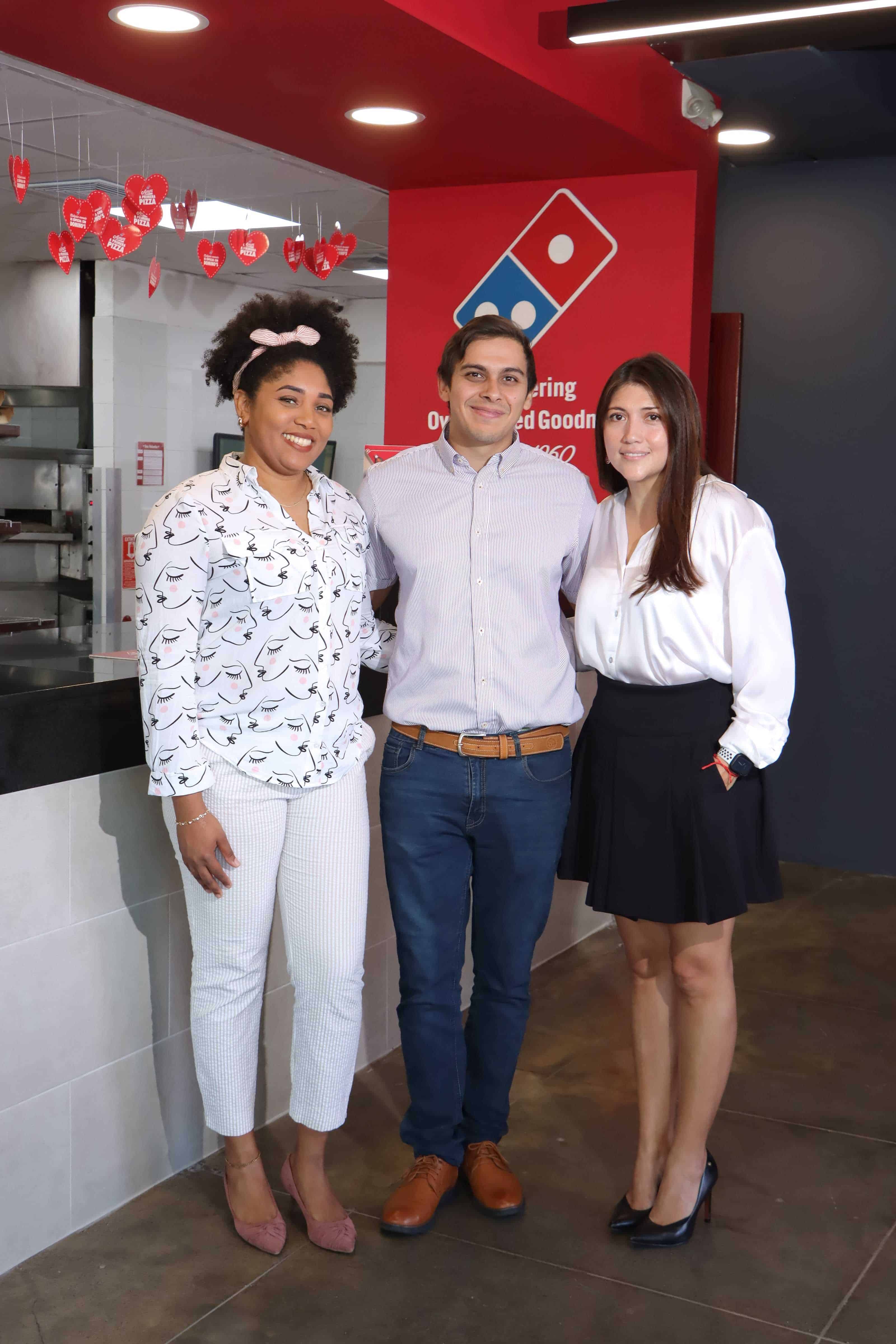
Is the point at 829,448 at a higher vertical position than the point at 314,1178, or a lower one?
higher

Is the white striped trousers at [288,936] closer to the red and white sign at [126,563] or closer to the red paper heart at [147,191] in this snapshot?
the red paper heart at [147,191]

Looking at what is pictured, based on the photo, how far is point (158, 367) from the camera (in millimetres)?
9133

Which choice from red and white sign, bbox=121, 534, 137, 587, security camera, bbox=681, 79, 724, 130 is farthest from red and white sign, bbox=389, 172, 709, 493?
red and white sign, bbox=121, 534, 137, 587

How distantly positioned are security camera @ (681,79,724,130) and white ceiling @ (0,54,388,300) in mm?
1659

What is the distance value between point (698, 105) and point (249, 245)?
2577mm

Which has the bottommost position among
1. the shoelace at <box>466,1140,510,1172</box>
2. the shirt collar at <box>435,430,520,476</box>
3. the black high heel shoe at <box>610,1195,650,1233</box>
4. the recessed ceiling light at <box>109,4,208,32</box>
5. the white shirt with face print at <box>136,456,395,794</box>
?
the black high heel shoe at <box>610,1195,650,1233</box>

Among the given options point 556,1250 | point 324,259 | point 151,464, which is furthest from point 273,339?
point 151,464

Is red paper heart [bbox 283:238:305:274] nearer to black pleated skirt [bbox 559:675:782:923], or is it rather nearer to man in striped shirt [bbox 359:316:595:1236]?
man in striped shirt [bbox 359:316:595:1236]

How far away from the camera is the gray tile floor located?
2184 millimetres

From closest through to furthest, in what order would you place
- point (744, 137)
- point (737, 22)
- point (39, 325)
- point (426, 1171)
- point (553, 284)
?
point (426, 1171) < point (737, 22) < point (553, 284) < point (744, 137) < point (39, 325)

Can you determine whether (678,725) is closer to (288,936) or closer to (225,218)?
(288,936)

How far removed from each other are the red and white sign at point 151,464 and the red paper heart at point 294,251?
275 centimetres

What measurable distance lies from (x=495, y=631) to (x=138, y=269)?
7256 mm

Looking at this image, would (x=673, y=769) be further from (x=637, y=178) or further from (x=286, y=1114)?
(x=637, y=178)
